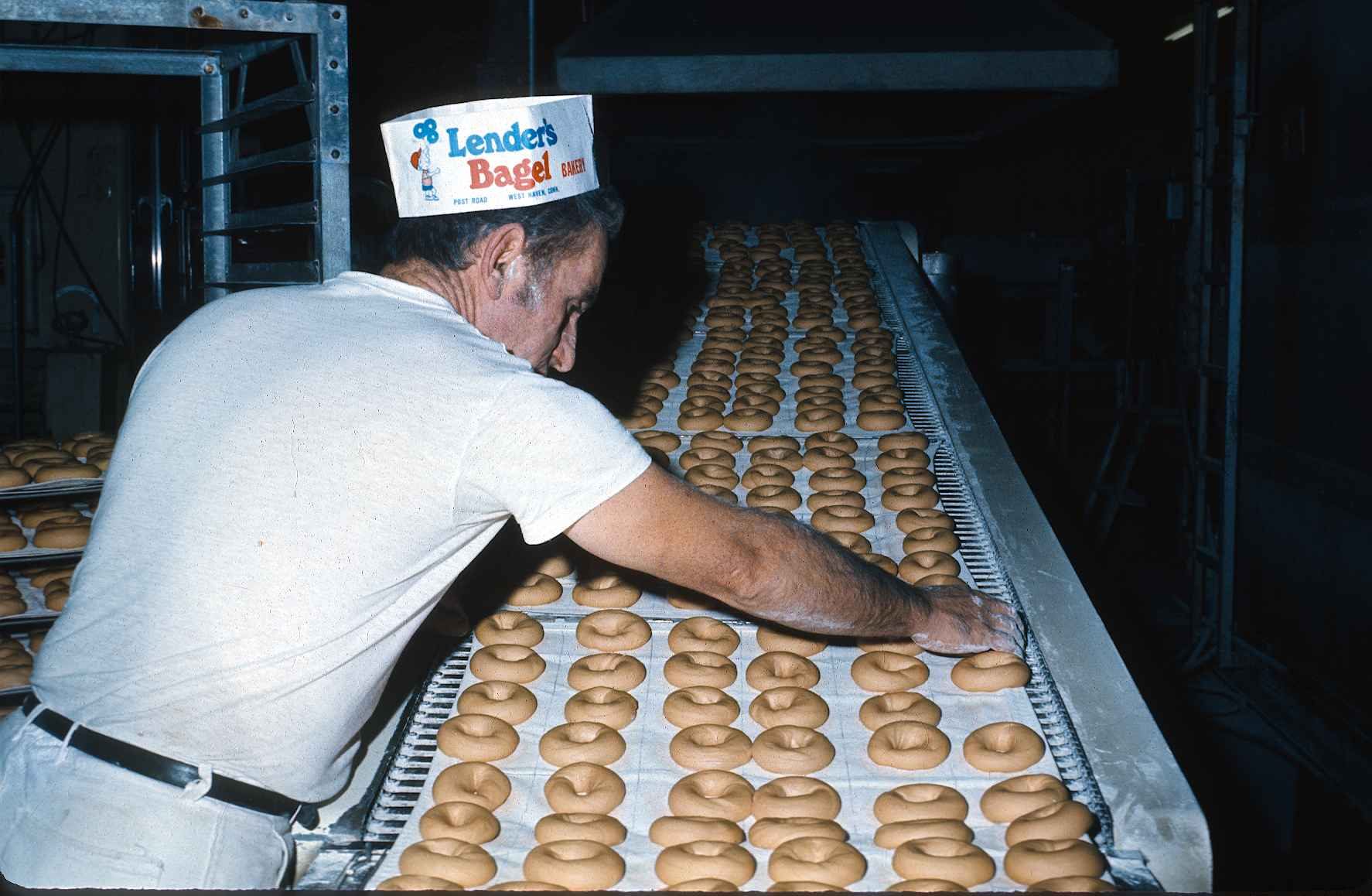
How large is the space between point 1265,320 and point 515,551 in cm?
594

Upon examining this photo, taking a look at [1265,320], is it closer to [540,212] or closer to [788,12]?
[788,12]

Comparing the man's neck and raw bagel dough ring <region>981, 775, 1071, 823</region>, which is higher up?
the man's neck

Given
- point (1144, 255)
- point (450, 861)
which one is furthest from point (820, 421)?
point (1144, 255)

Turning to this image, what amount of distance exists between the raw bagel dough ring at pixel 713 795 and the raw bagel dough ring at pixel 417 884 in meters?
0.38

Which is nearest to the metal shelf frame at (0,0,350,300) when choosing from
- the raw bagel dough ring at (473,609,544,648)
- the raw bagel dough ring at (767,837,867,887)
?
the raw bagel dough ring at (473,609,544,648)

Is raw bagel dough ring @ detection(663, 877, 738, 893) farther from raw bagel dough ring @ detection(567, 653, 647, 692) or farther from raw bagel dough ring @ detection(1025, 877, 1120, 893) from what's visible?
raw bagel dough ring @ detection(567, 653, 647, 692)

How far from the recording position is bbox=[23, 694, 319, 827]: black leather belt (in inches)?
59.1

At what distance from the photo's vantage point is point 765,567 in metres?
1.65

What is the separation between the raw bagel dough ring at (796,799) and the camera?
66.2 inches

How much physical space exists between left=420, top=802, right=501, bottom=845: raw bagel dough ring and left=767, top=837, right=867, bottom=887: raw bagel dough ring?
0.43 m

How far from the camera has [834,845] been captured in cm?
158

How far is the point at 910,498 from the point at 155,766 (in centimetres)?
186

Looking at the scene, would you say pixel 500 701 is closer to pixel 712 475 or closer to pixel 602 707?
pixel 602 707

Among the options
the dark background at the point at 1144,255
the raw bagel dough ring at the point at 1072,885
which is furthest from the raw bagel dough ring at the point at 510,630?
the dark background at the point at 1144,255
